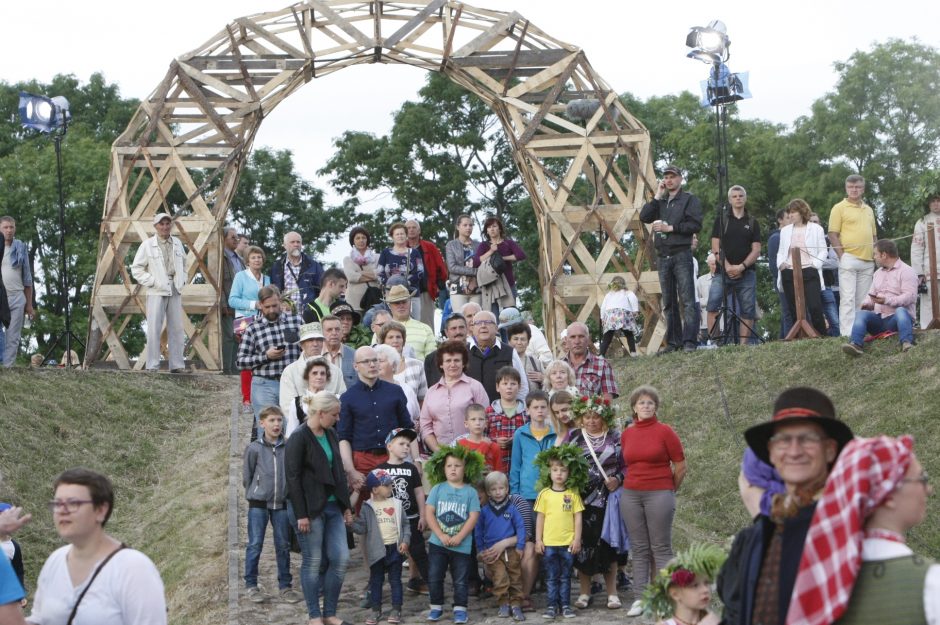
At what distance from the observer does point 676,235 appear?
1680 centimetres

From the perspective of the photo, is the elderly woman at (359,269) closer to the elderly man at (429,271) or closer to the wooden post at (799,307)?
the elderly man at (429,271)

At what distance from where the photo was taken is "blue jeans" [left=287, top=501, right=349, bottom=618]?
9609 mm

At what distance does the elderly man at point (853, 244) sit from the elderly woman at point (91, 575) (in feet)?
38.6

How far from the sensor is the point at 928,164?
38.1 m

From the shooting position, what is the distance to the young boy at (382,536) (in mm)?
9984

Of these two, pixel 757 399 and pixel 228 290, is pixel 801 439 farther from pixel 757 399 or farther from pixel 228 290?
pixel 228 290

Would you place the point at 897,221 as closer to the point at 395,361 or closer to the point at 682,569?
the point at 395,361

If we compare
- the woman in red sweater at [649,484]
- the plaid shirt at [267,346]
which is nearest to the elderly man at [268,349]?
the plaid shirt at [267,346]

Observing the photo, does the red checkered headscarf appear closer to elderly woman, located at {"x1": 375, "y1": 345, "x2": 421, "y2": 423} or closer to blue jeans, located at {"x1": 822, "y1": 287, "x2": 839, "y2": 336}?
elderly woman, located at {"x1": 375, "y1": 345, "x2": 421, "y2": 423}

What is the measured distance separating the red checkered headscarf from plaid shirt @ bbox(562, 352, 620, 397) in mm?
7466

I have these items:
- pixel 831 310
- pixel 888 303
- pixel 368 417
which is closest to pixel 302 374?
pixel 368 417

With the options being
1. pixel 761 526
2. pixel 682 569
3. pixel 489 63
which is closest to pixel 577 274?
pixel 489 63

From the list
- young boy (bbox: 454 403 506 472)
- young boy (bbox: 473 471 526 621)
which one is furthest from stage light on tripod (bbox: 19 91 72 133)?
young boy (bbox: 473 471 526 621)

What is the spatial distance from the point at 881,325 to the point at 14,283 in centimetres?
978
